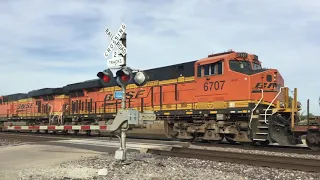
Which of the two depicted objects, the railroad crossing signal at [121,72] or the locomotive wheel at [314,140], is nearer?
the railroad crossing signal at [121,72]

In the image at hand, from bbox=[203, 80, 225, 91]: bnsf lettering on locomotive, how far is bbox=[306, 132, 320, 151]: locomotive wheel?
12.6 feet

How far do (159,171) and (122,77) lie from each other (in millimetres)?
2573

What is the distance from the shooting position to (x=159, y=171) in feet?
24.0

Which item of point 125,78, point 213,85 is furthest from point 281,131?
point 125,78

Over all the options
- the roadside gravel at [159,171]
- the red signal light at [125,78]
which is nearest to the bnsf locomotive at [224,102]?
the roadside gravel at [159,171]

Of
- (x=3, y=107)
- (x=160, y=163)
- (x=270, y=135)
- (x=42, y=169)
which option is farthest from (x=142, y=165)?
(x=3, y=107)

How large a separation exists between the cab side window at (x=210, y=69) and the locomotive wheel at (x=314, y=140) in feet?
13.7

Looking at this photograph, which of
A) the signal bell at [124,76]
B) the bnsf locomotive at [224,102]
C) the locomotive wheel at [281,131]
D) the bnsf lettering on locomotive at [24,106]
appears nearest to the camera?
the signal bell at [124,76]

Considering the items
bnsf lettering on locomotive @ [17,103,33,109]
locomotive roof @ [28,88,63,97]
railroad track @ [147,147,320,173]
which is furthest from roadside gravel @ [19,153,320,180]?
bnsf lettering on locomotive @ [17,103,33,109]

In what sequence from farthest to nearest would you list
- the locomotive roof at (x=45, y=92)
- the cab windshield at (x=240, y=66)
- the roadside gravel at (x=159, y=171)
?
the locomotive roof at (x=45, y=92) → the cab windshield at (x=240, y=66) → the roadside gravel at (x=159, y=171)

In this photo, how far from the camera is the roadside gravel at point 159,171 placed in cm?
676

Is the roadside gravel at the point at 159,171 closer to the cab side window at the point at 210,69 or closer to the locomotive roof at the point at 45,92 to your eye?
the cab side window at the point at 210,69

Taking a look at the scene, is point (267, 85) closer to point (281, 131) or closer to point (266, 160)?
point (281, 131)

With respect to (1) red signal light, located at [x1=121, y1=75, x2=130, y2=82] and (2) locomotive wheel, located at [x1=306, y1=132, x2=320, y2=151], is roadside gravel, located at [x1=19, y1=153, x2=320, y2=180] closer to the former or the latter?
(1) red signal light, located at [x1=121, y1=75, x2=130, y2=82]
